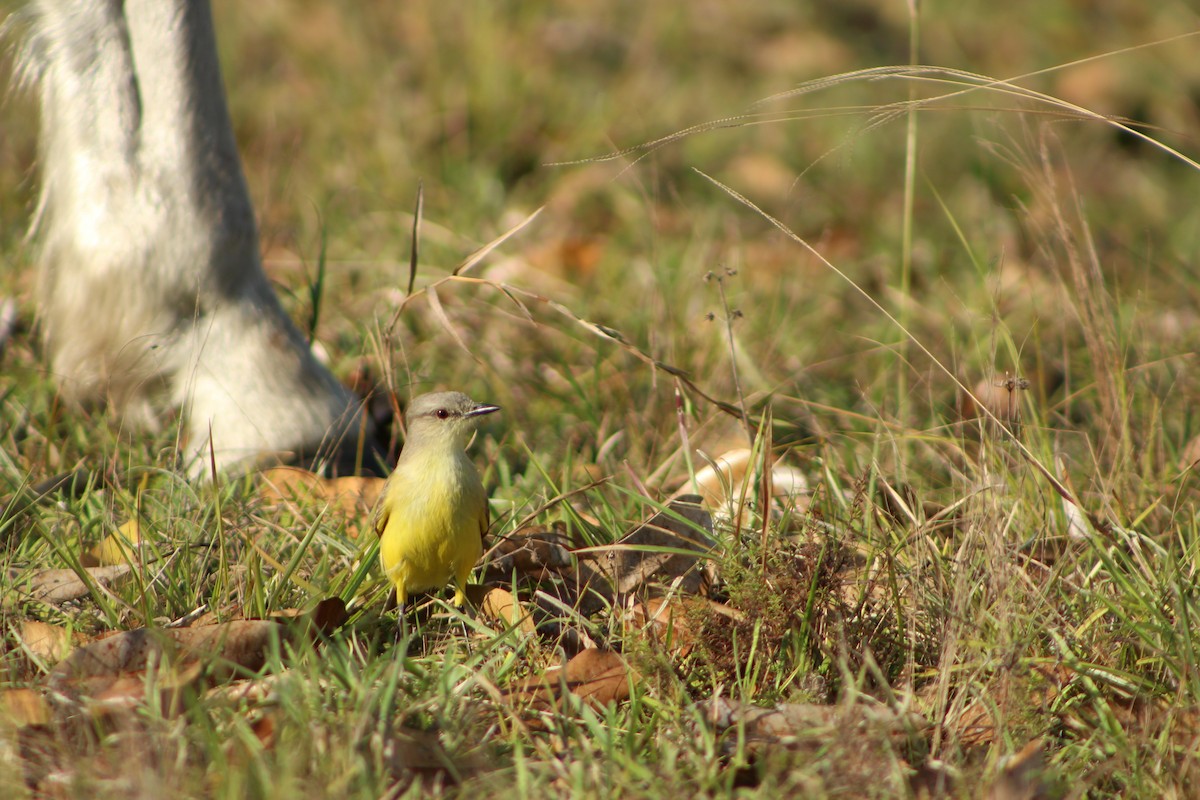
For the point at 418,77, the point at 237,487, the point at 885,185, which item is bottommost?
the point at 885,185

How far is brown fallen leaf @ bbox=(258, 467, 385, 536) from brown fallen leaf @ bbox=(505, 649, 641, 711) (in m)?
0.83

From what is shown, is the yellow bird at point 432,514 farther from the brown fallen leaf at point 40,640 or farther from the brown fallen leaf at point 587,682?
the brown fallen leaf at point 40,640

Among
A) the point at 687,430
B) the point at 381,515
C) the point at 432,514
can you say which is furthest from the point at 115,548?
the point at 687,430

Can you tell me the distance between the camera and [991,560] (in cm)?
241

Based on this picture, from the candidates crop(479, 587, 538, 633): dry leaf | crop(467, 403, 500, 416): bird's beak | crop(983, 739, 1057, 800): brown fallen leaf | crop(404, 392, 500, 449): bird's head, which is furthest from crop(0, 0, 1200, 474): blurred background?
crop(983, 739, 1057, 800): brown fallen leaf

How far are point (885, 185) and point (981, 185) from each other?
1.73 ft

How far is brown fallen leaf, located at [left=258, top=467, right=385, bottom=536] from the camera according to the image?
3.11m

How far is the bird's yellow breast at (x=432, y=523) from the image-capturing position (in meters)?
2.58

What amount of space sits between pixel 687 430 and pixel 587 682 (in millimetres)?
1051

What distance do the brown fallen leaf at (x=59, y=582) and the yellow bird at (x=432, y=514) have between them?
0.60 meters

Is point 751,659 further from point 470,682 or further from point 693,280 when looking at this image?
point 693,280

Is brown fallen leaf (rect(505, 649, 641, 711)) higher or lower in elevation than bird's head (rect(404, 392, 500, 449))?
lower

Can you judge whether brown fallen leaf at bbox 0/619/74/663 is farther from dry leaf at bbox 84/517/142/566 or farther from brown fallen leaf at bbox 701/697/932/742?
brown fallen leaf at bbox 701/697/932/742

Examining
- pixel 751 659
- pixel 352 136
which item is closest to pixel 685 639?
pixel 751 659
